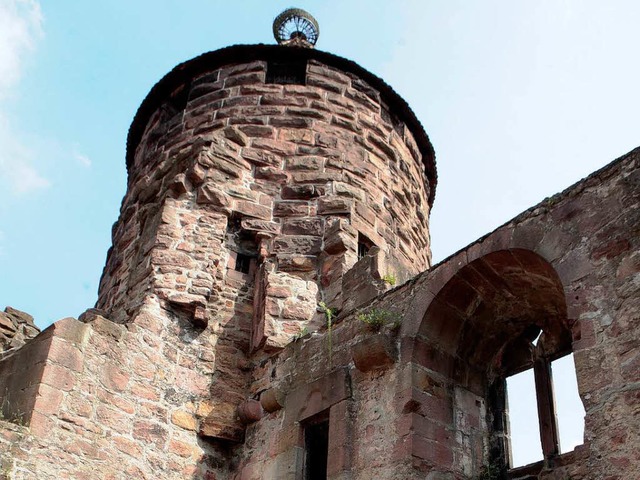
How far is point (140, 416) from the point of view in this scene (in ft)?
22.1

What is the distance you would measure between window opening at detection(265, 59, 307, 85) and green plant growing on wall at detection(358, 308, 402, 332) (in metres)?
4.31

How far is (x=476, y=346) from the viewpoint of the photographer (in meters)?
6.46

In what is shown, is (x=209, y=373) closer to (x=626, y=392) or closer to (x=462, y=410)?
(x=462, y=410)

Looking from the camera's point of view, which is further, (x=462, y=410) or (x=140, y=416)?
(x=140, y=416)

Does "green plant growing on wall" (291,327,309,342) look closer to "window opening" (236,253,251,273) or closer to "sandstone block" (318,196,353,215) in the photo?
"window opening" (236,253,251,273)

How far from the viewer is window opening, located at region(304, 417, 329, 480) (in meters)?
6.54

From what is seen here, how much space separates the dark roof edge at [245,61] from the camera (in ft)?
33.5

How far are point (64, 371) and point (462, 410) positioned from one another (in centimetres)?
307

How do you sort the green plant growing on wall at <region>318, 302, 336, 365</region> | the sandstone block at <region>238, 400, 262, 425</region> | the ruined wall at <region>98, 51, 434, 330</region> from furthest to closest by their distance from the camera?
the ruined wall at <region>98, 51, 434, 330</region> < the sandstone block at <region>238, 400, 262, 425</region> < the green plant growing on wall at <region>318, 302, 336, 365</region>

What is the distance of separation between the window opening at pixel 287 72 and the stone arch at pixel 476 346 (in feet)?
15.6

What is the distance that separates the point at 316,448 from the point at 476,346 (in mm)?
1548

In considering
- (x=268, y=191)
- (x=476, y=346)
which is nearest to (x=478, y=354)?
(x=476, y=346)

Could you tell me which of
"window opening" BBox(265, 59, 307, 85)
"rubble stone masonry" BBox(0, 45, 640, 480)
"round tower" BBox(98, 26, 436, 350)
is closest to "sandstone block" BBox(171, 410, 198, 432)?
"rubble stone masonry" BBox(0, 45, 640, 480)

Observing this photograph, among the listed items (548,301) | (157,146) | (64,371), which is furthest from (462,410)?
(157,146)
